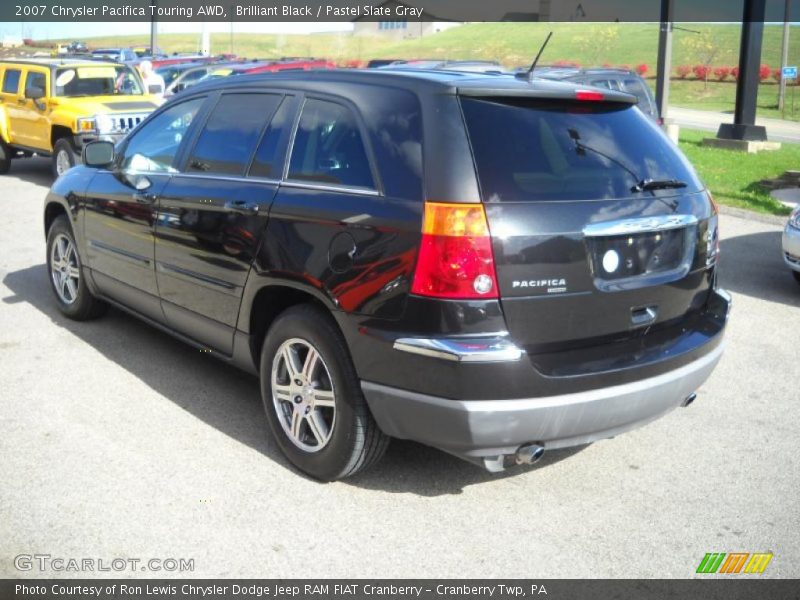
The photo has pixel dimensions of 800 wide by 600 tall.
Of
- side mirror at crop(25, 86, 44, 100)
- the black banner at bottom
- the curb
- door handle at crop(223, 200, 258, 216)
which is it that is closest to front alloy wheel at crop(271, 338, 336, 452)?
door handle at crop(223, 200, 258, 216)

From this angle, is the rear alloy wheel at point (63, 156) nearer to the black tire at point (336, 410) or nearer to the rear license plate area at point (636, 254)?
the black tire at point (336, 410)

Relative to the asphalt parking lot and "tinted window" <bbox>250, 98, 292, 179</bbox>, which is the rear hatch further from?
"tinted window" <bbox>250, 98, 292, 179</bbox>

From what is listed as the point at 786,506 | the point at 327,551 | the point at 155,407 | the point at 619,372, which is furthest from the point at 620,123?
the point at 155,407

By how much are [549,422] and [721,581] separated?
34.4 inches

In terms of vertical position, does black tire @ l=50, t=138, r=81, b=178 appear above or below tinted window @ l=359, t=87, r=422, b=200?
below

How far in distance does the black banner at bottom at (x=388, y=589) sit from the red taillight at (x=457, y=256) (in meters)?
1.10

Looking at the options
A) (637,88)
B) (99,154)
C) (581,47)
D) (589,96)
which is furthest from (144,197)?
(581,47)

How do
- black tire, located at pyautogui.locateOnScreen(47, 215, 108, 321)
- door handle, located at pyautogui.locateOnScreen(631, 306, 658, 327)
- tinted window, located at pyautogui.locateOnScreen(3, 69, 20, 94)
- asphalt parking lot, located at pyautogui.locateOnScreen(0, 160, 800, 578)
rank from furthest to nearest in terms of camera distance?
tinted window, located at pyautogui.locateOnScreen(3, 69, 20, 94) → black tire, located at pyautogui.locateOnScreen(47, 215, 108, 321) → door handle, located at pyautogui.locateOnScreen(631, 306, 658, 327) → asphalt parking lot, located at pyautogui.locateOnScreen(0, 160, 800, 578)

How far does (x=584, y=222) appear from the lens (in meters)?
3.57

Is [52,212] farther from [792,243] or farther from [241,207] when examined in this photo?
[792,243]

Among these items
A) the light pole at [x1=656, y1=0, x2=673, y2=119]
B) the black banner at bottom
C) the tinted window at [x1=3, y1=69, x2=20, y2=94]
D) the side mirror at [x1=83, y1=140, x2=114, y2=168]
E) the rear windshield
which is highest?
the light pole at [x1=656, y1=0, x2=673, y2=119]

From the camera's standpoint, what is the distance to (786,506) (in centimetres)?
395

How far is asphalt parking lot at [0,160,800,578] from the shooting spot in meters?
3.52

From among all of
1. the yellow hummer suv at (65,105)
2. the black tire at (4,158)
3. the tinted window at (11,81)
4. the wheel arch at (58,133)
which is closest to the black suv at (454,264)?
the yellow hummer suv at (65,105)
